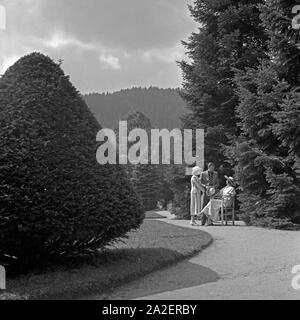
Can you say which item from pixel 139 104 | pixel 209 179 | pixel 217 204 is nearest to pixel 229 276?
pixel 217 204

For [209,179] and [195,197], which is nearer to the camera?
[195,197]

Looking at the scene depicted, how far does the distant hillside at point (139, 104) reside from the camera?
403 ft

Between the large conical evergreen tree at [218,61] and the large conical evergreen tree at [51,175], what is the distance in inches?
404

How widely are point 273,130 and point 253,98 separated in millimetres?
1343

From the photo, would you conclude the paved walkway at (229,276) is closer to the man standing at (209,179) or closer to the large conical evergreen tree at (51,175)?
the large conical evergreen tree at (51,175)

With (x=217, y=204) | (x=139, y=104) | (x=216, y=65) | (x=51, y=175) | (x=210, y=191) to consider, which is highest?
Result: (x=139, y=104)

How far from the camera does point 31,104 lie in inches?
257

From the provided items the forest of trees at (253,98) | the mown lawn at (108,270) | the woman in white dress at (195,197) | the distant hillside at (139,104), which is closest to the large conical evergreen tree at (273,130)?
the forest of trees at (253,98)

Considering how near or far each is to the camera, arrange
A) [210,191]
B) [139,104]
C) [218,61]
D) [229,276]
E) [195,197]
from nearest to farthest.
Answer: [229,276], [195,197], [210,191], [218,61], [139,104]

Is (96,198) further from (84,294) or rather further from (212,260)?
(212,260)

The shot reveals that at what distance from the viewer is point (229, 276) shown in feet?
21.5

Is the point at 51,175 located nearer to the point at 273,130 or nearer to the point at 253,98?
the point at 273,130

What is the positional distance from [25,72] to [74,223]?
248 cm
